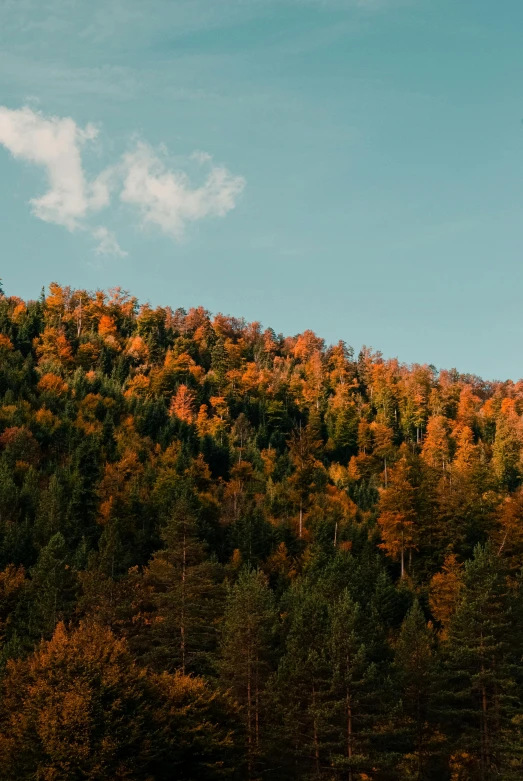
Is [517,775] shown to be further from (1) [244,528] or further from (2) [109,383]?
(2) [109,383]

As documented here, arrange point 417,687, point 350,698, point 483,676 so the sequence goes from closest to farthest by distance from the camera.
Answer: point 350,698 < point 483,676 < point 417,687

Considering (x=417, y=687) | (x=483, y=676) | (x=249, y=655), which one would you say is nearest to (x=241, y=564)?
(x=249, y=655)

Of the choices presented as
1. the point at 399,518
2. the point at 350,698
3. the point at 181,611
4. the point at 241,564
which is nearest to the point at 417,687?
the point at 350,698

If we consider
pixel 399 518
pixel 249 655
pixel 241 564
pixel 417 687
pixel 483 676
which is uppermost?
pixel 399 518

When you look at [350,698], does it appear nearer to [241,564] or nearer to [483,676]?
[483,676]

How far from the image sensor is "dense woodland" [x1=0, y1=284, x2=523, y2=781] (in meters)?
35.2

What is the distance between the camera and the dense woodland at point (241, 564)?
35156mm

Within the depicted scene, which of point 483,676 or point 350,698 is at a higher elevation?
point 483,676

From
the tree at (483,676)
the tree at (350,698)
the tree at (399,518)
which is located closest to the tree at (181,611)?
the tree at (350,698)

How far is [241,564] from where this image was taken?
67.1m

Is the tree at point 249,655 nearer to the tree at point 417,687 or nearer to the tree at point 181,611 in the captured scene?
the tree at point 181,611

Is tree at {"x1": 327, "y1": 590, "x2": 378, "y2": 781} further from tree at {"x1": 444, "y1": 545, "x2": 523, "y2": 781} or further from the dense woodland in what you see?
tree at {"x1": 444, "y1": 545, "x2": 523, "y2": 781}

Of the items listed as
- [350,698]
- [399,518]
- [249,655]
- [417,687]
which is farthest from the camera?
[399,518]

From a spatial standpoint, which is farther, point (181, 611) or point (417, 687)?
point (181, 611)
